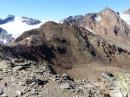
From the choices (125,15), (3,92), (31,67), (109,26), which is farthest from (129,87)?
(125,15)

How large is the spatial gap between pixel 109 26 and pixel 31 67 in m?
116

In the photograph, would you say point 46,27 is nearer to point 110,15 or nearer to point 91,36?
point 91,36

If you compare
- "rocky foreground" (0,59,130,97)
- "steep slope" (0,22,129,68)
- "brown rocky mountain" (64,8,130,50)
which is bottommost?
"rocky foreground" (0,59,130,97)

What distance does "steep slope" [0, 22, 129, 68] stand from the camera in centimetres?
9131

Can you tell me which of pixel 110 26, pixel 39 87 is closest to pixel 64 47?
pixel 110 26

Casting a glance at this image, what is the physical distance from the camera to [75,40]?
10494cm

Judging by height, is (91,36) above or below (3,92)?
above

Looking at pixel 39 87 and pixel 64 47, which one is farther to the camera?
pixel 64 47

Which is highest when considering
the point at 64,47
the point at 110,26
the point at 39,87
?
the point at 110,26

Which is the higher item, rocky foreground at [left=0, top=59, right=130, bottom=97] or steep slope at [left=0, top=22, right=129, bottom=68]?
steep slope at [left=0, top=22, right=129, bottom=68]

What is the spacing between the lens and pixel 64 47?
331 ft

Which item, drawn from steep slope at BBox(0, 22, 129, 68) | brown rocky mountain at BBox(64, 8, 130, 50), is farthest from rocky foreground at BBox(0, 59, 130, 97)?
brown rocky mountain at BBox(64, 8, 130, 50)

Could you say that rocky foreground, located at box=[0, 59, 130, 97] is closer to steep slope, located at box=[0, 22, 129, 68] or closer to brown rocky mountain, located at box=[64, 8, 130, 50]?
steep slope, located at box=[0, 22, 129, 68]

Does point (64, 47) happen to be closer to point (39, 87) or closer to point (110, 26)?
point (110, 26)
